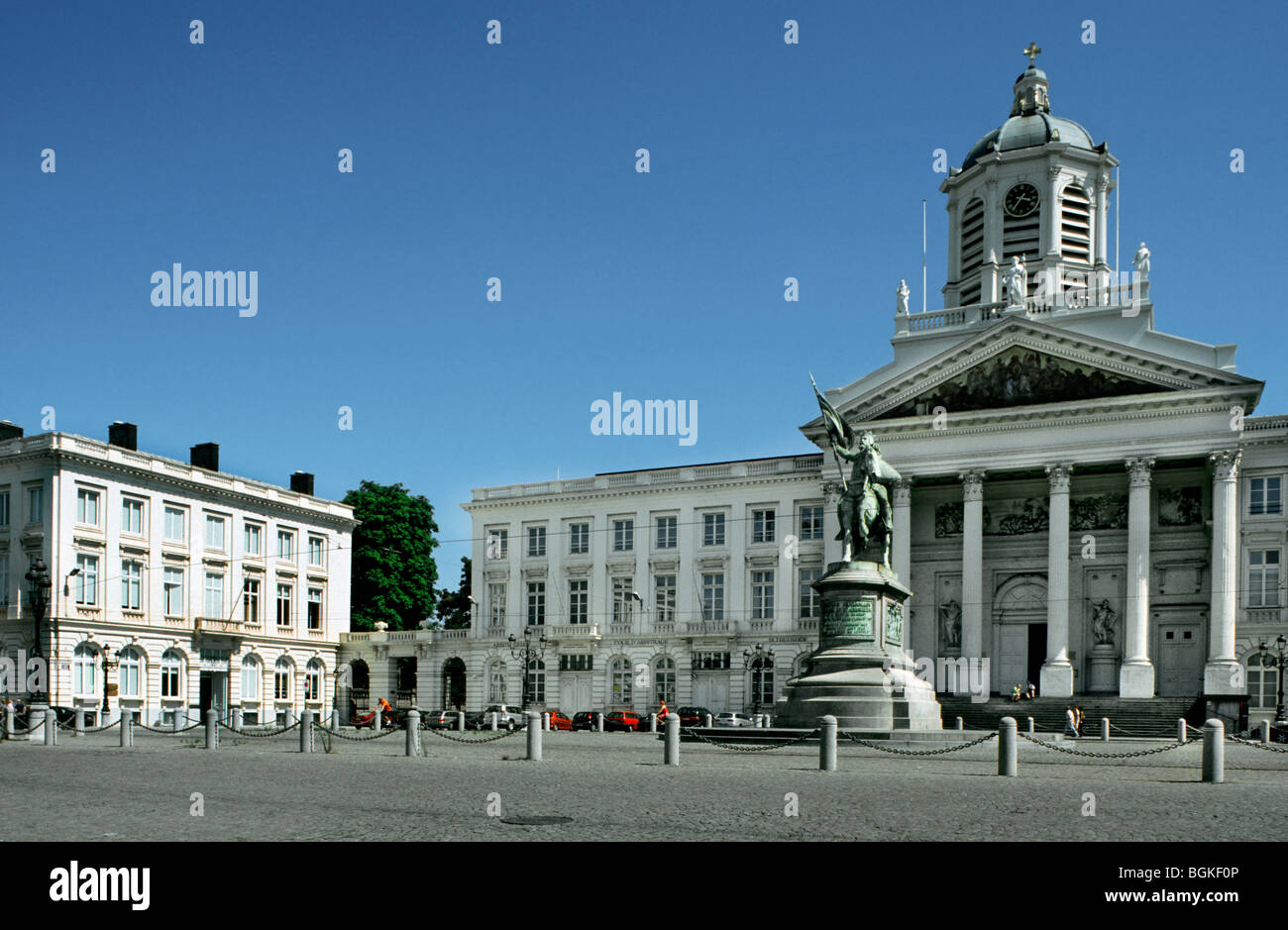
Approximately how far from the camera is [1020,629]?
62375 mm

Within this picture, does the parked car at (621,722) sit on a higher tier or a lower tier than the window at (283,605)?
lower

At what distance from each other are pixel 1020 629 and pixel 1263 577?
35.9 ft

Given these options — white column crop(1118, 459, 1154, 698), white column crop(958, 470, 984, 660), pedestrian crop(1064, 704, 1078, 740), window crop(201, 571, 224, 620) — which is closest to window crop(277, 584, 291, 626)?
window crop(201, 571, 224, 620)

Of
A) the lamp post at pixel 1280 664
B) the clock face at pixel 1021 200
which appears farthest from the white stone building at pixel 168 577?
the lamp post at pixel 1280 664

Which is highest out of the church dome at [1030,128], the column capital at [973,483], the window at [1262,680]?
the church dome at [1030,128]

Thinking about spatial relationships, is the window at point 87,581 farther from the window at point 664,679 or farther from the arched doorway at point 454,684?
the window at point 664,679

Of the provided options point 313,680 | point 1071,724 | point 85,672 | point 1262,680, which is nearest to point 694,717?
point 1071,724

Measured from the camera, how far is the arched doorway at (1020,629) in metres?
61.9

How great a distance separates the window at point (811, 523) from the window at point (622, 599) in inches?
394

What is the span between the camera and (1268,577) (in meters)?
56.4

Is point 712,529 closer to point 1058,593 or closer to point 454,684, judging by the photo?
point 454,684
